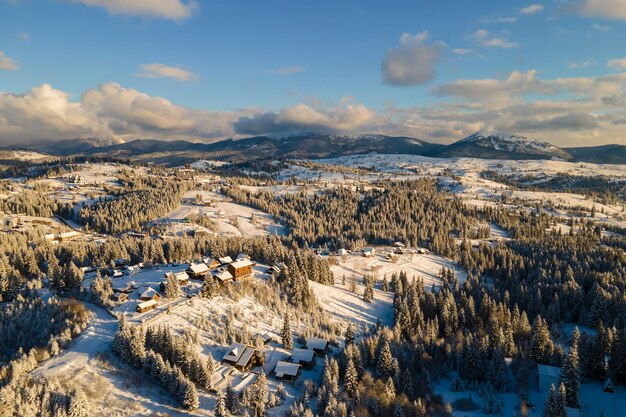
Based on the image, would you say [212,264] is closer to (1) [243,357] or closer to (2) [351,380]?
(1) [243,357]

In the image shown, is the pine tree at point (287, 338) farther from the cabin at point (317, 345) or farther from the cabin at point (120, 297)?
the cabin at point (120, 297)

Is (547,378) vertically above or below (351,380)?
below

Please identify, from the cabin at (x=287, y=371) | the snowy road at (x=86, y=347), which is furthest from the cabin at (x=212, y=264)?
the cabin at (x=287, y=371)

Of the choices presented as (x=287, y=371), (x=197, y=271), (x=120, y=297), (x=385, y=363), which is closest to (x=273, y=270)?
(x=197, y=271)

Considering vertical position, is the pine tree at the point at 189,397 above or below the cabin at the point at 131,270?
below

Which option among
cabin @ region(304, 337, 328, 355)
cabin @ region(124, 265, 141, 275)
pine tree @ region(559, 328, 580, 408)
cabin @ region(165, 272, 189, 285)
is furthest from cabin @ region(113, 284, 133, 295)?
pine tree @ region(559, 328, 580, 408)

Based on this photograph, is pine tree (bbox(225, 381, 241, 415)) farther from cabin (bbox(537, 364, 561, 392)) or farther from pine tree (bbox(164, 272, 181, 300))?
cabin (bbox(537, 364, 561, 392))
